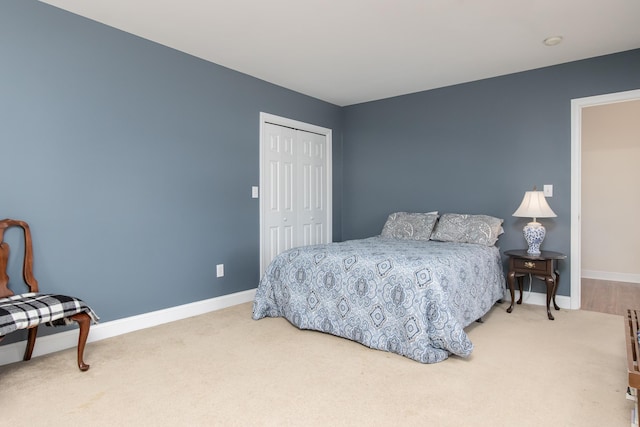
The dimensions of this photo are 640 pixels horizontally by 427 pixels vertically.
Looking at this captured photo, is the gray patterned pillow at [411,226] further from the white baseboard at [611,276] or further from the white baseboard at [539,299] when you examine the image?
the white baseboard at [611,276]

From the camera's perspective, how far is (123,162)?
310 cm

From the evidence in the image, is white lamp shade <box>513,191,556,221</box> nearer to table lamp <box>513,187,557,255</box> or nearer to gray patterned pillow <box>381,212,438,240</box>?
table lamp <box>513,187,557,255</box>

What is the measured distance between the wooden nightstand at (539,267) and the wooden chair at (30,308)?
11.3 feet

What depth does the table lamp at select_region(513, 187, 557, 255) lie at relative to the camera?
3598 millimetres

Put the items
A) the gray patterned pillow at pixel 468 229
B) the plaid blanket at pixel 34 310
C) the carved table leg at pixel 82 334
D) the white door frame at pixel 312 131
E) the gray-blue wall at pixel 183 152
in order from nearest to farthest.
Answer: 1. the plaid blanket at pixel 34 310
2. the carved table leg at pixel 82 334
3. the gray-blue wall at pixel 183 152
4. the gray patterned pillow at pixel 468 229
5. the white door frame at pixel 312 131

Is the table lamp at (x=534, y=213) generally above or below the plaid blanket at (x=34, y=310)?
above

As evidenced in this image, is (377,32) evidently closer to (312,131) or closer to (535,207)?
(312,131)

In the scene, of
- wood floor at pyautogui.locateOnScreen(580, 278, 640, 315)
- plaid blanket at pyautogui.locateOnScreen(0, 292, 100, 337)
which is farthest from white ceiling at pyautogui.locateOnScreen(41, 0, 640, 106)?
wood floor at pyautogui.locateOnScreen(580, 278, 640, 315)

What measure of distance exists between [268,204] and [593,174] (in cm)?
439

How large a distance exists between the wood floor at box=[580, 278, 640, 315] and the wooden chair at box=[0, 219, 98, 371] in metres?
4.24

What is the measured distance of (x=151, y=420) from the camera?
1.84 meters

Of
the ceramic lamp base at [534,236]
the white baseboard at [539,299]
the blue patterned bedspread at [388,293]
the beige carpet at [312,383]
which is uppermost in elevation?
the ceramic lamp base at [534,236]

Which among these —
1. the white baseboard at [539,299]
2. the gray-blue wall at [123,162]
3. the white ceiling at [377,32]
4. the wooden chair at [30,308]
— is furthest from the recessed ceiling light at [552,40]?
the wooden chair at [30,308]

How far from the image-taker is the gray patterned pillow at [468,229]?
382 cm
